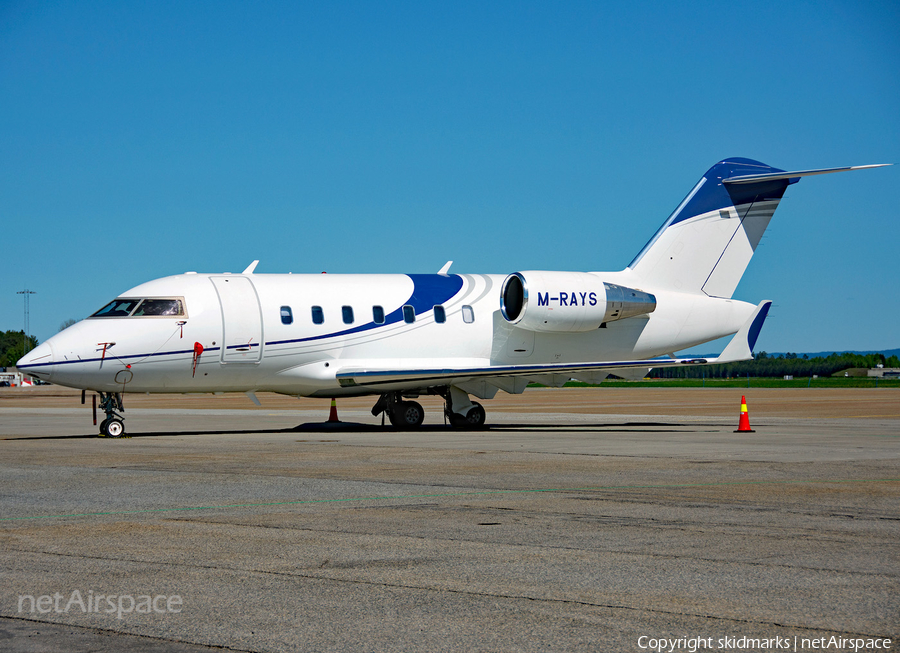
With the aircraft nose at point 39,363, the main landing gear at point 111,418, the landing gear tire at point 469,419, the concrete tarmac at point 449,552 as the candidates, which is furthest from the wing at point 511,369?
the concrete tarmac at point 449,552

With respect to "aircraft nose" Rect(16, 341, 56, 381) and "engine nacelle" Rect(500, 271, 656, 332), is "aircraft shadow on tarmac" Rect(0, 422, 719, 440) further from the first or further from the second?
"engine nacelle" Rect(500, 271, 656, 332)

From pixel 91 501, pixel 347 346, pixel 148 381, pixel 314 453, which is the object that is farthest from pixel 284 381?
pixel 91 501

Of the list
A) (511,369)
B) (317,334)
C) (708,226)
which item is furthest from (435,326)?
(708,226)

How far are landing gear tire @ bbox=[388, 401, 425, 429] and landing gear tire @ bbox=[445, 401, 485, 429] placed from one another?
86cm

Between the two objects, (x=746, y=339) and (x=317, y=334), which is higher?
(x=317, y=334)

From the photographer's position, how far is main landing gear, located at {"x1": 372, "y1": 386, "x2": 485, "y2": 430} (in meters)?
25.7

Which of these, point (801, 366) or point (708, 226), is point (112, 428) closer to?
point (708, 226)

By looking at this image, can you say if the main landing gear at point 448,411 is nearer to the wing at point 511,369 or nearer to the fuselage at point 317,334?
the wing at point 511,369

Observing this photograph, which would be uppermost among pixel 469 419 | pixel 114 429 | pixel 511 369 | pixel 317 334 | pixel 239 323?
pixel 239 323

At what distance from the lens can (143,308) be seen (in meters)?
21.9

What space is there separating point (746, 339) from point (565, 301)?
4920 mm

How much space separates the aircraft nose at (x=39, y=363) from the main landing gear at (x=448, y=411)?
29.0ft

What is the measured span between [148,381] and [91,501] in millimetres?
11758

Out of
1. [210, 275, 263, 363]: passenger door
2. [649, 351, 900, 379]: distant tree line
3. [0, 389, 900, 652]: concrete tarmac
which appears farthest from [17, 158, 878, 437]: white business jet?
[649, 351, 900, 379]: distant tree line
